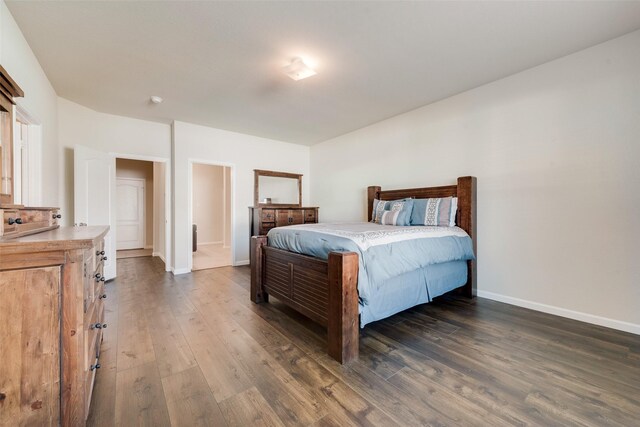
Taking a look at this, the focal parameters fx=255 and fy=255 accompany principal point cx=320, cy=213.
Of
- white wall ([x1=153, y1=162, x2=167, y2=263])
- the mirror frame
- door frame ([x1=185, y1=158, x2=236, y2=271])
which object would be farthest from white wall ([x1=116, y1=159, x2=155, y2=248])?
the mirror frame

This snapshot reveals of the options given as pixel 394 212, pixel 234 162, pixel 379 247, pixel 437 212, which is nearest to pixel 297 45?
pixel 379 247

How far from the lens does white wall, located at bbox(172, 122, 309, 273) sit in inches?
167

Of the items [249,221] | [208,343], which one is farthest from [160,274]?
[208,343]

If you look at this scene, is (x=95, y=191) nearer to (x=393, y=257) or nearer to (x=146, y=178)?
(x=146, y=178)

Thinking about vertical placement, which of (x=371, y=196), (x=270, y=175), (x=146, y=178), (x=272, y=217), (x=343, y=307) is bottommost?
(x=343, y=307)

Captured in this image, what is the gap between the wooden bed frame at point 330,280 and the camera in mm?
1768

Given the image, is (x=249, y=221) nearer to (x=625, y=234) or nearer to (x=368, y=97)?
(x=368, y=97)

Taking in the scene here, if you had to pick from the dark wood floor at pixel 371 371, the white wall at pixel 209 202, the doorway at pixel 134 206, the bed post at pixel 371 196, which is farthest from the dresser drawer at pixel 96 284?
the white wall at pixel 209 202

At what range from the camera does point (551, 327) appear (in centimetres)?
228

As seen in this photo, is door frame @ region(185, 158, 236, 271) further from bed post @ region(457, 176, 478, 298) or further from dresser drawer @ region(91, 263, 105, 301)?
bed post @ region(457, 176, 478, 298)

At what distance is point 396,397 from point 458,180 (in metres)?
2.58

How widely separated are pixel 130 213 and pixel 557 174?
8.43 m

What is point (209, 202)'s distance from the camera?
7598mm

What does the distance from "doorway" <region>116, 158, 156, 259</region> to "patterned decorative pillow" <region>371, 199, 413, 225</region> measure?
19.0ft
